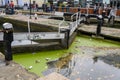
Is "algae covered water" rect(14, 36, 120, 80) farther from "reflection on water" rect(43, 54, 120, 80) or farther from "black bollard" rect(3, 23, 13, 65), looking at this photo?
"black bollard" rect(3, 23, 13, 65)

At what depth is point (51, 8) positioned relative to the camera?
26.4 m

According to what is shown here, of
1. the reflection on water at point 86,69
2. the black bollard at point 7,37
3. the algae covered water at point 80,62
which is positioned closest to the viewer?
the black bollard at point 7,37

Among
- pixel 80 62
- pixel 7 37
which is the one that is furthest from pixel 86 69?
pixel 7 37

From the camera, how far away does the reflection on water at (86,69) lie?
7.05 m

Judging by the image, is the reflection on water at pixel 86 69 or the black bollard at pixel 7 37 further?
the reflection on water at pixel 86 69

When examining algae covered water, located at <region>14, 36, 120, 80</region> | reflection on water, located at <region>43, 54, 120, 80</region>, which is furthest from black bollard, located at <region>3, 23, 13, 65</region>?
reflection on water, located at <region>43, 54, 120, 80</region>

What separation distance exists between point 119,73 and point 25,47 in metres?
4.36

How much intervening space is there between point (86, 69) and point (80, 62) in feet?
2.60

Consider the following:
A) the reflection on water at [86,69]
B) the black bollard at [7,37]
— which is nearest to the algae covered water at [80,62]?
the reflection on water at [86,69]

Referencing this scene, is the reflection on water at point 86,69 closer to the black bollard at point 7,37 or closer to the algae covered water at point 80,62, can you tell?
the algae covered water at point 80,62

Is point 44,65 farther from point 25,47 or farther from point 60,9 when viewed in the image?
point 60,9

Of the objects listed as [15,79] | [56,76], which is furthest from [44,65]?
[56,76]

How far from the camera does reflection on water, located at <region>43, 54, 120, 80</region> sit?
7046mm

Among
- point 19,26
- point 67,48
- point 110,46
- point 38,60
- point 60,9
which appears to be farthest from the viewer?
point 60,9
